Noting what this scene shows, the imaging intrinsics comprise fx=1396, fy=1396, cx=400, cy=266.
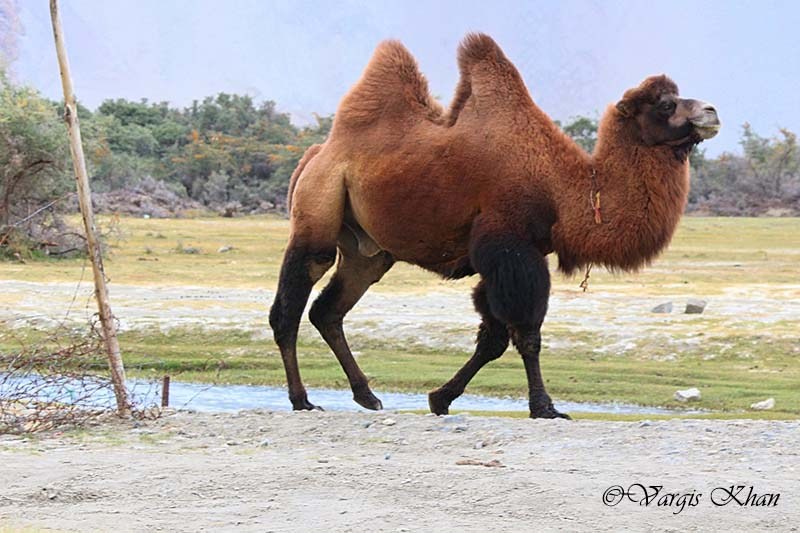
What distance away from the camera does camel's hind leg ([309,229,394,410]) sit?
11.4 meters

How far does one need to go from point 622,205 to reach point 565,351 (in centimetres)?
993

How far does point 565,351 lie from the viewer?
64.8 ft

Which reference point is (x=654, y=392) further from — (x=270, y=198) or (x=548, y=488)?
(x=270, y=198)

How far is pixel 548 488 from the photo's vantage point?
7.16 metres

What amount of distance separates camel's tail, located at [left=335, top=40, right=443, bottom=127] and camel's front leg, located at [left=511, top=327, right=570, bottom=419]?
1837 mm

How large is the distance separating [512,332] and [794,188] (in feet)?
192

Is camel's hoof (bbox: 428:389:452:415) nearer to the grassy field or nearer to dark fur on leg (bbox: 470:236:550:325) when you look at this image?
dark fur on leg (bbox: 470:236:550:325)

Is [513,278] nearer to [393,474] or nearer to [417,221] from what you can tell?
[417,221]

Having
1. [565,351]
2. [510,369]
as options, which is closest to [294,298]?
[510,369]

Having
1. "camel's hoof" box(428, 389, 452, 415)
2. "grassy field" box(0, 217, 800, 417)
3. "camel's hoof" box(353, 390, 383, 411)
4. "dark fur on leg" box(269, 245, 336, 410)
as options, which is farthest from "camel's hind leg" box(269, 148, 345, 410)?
"grassy field" box(0, 217, 800, 417)

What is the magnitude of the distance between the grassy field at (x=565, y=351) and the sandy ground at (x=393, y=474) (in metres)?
4.33

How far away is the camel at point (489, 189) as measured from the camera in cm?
994

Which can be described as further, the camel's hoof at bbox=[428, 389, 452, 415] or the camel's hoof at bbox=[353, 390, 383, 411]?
the camel's hoof at bbox=[353, 390, 383, 411]

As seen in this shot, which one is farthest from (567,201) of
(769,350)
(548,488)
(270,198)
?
(270,198)
